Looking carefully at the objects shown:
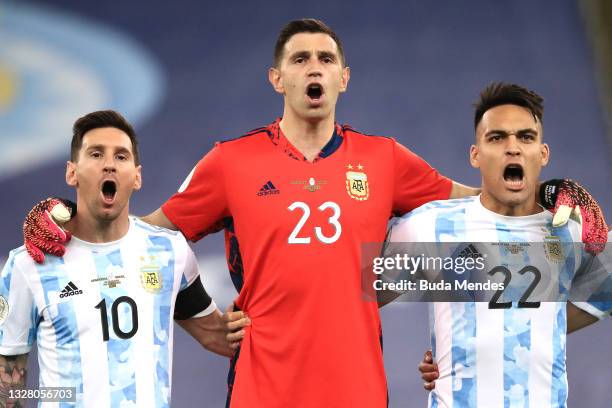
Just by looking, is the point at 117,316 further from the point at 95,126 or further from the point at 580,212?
the point at 580,212

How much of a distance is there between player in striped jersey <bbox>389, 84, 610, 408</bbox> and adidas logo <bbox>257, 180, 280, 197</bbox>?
0.58 meters

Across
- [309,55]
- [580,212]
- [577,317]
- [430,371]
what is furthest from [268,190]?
[577,317]

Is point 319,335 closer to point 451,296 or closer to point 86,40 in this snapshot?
point 451,296

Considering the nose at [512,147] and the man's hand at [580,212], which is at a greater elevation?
the nose at [512,147]

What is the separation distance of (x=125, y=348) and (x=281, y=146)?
46.2 inches

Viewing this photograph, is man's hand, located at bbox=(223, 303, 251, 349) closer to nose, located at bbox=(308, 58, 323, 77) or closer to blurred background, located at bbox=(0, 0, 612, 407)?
nose, located at bbox=(308, 58, 323, 77)

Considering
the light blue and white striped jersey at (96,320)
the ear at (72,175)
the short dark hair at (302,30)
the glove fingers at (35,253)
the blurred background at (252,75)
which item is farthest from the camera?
the blurred background at (252,75)

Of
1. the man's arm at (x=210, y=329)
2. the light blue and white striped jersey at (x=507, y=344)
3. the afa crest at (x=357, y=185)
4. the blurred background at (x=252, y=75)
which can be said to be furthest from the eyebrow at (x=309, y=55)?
the blurred background at (x=252, y=75)

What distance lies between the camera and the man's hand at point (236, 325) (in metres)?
5.01

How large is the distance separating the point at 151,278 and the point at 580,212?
6.14 ft

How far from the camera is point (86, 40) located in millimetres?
8867

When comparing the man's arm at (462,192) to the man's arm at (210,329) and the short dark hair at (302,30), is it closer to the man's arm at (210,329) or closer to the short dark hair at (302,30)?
the short dark hair at (302,30)

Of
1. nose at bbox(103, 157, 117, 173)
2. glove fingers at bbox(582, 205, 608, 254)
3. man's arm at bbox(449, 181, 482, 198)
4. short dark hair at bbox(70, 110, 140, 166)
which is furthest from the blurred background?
glove fingers at bbox(582, 205, 608, 254)

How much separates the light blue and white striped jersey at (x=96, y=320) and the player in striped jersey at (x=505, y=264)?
3.76 feet
